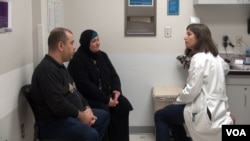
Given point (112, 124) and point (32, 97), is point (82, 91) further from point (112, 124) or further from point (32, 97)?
point (32, 97)

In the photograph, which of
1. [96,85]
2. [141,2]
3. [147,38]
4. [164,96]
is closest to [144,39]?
[147,38]

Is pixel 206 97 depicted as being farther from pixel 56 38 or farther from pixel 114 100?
pixel 56 38

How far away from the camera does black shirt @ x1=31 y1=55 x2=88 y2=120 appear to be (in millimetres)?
2447

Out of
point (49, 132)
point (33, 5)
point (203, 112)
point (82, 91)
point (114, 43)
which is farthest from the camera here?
point (114, 43)

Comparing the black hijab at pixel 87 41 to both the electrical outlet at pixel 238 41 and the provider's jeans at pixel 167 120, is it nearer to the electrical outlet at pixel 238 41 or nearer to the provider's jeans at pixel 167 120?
the provider's jeans at pixel 167 120

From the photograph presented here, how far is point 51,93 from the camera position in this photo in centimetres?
244

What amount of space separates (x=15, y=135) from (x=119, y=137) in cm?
111

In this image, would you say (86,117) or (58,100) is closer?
(58,100)

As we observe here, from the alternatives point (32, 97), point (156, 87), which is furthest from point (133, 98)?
point (32, 97)

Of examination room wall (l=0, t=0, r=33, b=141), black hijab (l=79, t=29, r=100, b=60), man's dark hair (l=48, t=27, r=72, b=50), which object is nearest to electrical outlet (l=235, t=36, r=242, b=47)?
black hijab (l=79, t=29, r=100, b=60)

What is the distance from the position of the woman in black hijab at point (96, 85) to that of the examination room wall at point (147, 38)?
1.78 feet

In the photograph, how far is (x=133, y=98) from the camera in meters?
4.09

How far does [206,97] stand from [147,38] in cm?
142

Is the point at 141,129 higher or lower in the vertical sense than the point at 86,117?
lower
